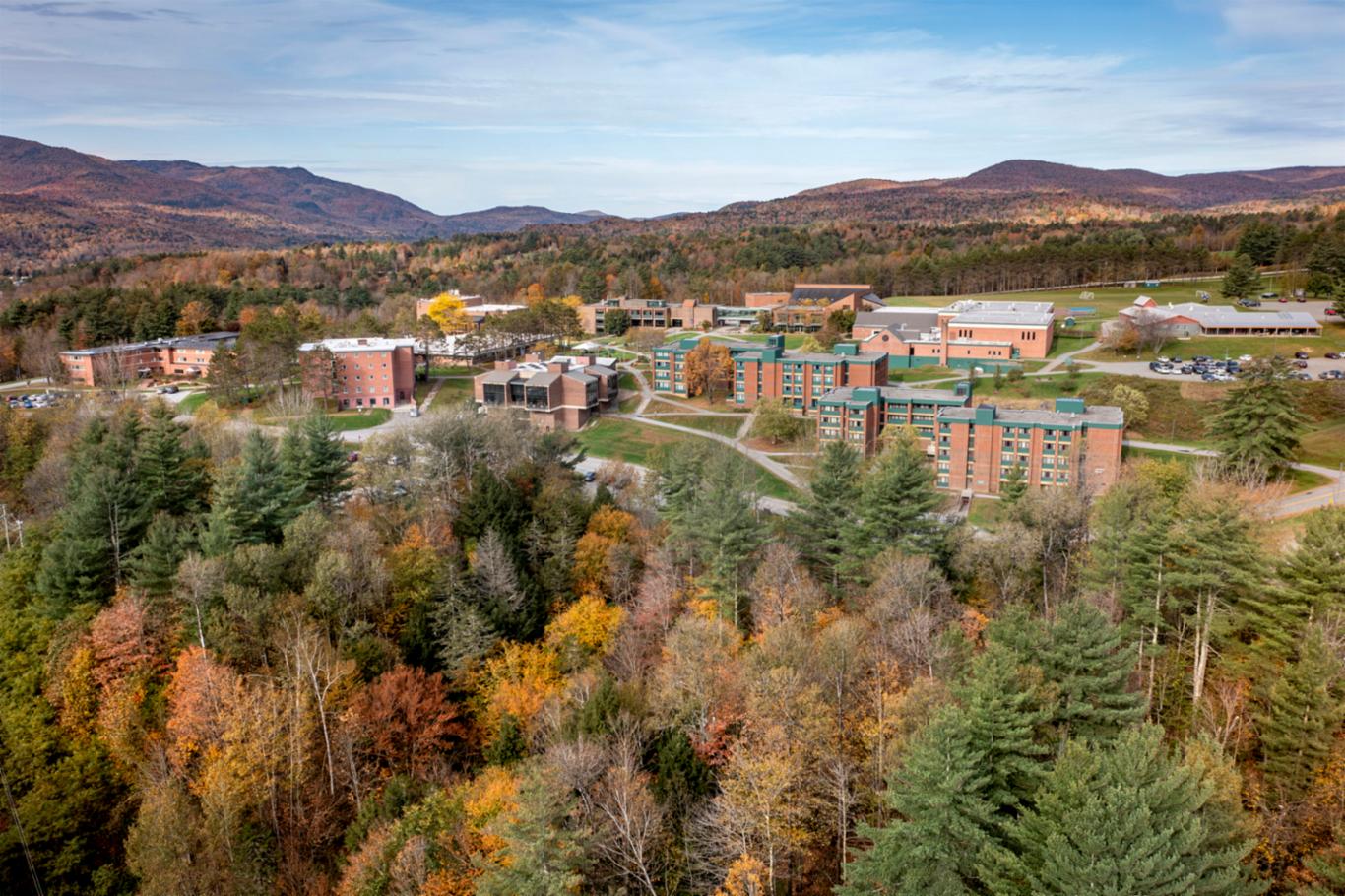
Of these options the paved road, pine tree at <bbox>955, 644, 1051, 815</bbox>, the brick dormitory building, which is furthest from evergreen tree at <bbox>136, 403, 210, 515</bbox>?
the paved road

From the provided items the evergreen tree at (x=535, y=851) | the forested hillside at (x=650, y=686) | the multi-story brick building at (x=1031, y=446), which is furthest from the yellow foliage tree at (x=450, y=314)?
the evergreen tree at (x=535, y=851)

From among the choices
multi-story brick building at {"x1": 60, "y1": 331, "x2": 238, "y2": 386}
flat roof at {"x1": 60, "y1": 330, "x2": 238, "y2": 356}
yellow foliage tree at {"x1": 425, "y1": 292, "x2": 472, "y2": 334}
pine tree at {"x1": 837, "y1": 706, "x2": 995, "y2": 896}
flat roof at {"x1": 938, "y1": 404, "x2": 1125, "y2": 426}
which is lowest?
pine tree at {"x1": 837, "y1": 706, "x2": 995, "y2": 896}

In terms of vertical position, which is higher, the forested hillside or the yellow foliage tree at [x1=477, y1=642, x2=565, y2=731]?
the forested hillside

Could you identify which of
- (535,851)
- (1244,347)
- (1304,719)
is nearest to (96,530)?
(535,851)

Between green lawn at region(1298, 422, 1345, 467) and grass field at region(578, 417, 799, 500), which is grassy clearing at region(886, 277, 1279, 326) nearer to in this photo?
green lawn at region(1298, 422, 1345, 467)

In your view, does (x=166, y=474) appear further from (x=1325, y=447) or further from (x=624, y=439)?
(x=1325, y=447)

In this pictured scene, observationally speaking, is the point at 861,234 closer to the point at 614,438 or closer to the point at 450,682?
the point at 614,438
